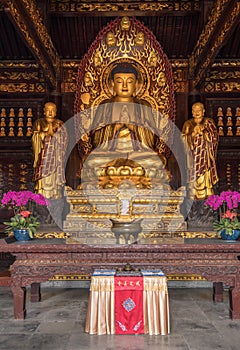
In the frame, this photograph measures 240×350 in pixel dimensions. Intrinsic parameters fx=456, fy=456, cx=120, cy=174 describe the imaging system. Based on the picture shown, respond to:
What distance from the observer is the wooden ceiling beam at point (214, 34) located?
433 centimetres

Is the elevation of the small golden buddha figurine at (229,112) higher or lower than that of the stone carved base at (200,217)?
higher

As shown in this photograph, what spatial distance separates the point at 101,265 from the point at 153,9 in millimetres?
4189

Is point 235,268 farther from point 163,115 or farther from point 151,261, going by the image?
point 163,115

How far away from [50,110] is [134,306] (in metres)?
3.60

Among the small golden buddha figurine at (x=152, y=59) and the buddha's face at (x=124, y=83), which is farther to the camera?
the buddha's face at (x=124, y=83)

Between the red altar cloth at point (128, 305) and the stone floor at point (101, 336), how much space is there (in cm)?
7

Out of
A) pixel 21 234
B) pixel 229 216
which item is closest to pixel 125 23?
pixel 229 216

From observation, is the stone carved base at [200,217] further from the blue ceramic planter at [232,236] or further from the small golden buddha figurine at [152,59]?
the small golden buddha figurine at [152,59]

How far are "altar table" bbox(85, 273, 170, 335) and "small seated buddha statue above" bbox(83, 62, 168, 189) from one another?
339cm

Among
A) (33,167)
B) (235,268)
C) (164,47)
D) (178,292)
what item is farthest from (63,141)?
(235,268)

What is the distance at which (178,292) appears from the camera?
5.08m

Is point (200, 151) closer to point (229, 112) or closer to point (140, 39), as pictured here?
point (229, 112)

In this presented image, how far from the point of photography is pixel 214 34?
495 centimetres

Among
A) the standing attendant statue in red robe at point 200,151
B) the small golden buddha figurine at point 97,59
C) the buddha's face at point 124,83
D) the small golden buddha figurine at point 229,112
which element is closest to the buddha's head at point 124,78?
the buddha's face at point 124,83
